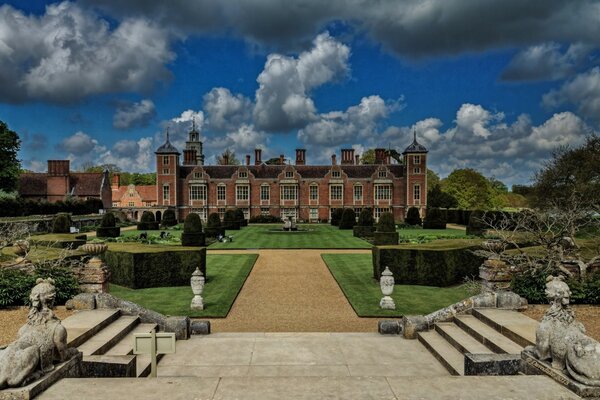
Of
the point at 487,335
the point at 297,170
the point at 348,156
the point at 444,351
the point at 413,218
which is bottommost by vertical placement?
the point at 444,351

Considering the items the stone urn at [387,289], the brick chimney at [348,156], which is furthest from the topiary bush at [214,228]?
the brick chimney at [348,156]

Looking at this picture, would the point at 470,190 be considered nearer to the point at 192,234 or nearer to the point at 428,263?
the point at 192,234

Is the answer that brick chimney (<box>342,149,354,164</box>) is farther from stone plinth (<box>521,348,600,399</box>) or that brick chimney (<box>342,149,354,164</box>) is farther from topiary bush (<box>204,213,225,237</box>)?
stone plinth (<box>521,348,600,399</box>)

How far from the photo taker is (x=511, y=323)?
8.45 meters

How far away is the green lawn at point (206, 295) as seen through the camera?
12.2 metres

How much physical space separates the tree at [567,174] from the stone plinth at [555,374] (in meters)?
26.4

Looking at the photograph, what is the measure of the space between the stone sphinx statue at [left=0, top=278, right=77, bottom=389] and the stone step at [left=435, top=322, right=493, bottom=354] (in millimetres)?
6326

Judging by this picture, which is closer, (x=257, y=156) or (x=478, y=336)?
(x=478, y=336)

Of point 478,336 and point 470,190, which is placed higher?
point 470,190

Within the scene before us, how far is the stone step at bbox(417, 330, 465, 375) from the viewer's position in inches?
291

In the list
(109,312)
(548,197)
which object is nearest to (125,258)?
(109,312)

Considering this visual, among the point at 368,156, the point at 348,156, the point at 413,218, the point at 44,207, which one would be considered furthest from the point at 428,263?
the point at 368,156

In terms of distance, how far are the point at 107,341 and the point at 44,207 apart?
4308 centimetres

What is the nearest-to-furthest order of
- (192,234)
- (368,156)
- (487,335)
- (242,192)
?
1. (487,335)
2. (192,234)
3. (242,192)
4. (368,156)
